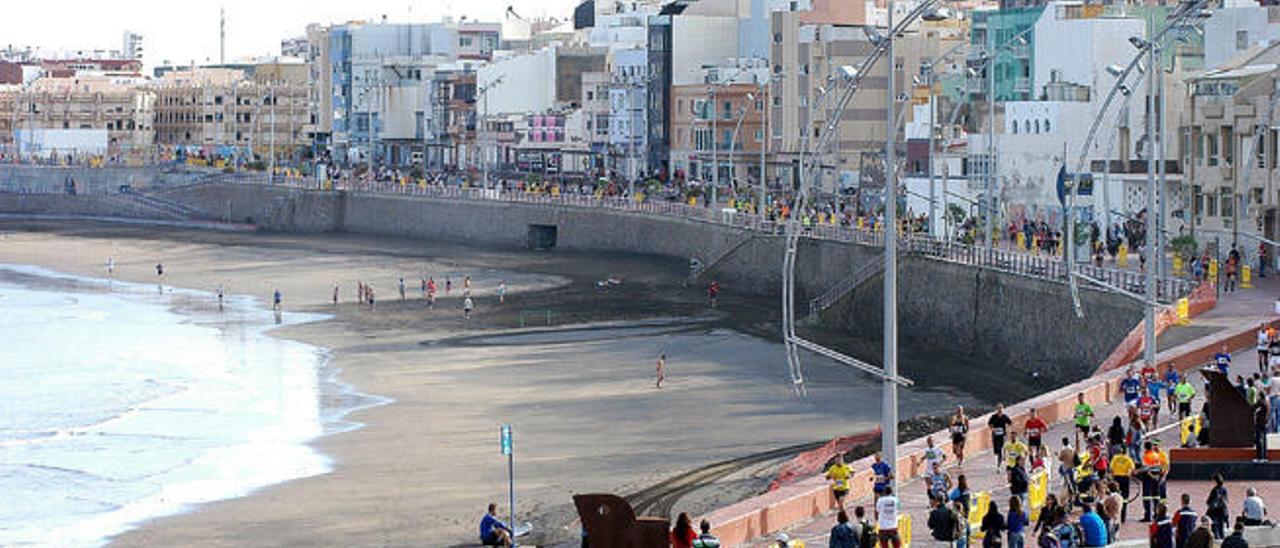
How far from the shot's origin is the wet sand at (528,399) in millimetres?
40750

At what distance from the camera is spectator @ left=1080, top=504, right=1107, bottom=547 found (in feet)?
88.6

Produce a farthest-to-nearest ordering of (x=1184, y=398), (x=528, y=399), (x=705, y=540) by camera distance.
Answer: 1. (x=528, y=399)
2. (x=1184, y=398)
3. (x=705, y=540)

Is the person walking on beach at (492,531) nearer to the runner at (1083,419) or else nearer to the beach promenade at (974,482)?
the beach promenade at (974,482)

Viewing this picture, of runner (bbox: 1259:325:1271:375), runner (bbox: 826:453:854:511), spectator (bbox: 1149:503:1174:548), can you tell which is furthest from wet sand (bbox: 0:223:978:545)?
spectator (bbox: 1149:503:1174:548)

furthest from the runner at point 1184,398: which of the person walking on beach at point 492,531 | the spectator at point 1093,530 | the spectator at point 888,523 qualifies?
the spectator at point 1093,530

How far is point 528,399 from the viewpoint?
55219 mm

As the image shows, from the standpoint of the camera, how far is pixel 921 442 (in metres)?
36.7

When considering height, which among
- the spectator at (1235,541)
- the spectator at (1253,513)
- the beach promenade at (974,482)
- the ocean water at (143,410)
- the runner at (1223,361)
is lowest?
the ocean water at (143,410)

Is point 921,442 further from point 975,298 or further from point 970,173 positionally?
point 970,173

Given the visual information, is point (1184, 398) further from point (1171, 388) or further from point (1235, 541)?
point (1235, 541)

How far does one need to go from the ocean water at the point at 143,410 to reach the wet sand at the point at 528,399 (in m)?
1.15

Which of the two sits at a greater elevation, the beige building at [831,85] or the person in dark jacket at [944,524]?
the beige building at [831,85]

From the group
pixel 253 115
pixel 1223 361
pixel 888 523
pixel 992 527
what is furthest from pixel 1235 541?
pixel 253 115

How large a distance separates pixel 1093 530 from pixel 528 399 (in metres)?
29.1
